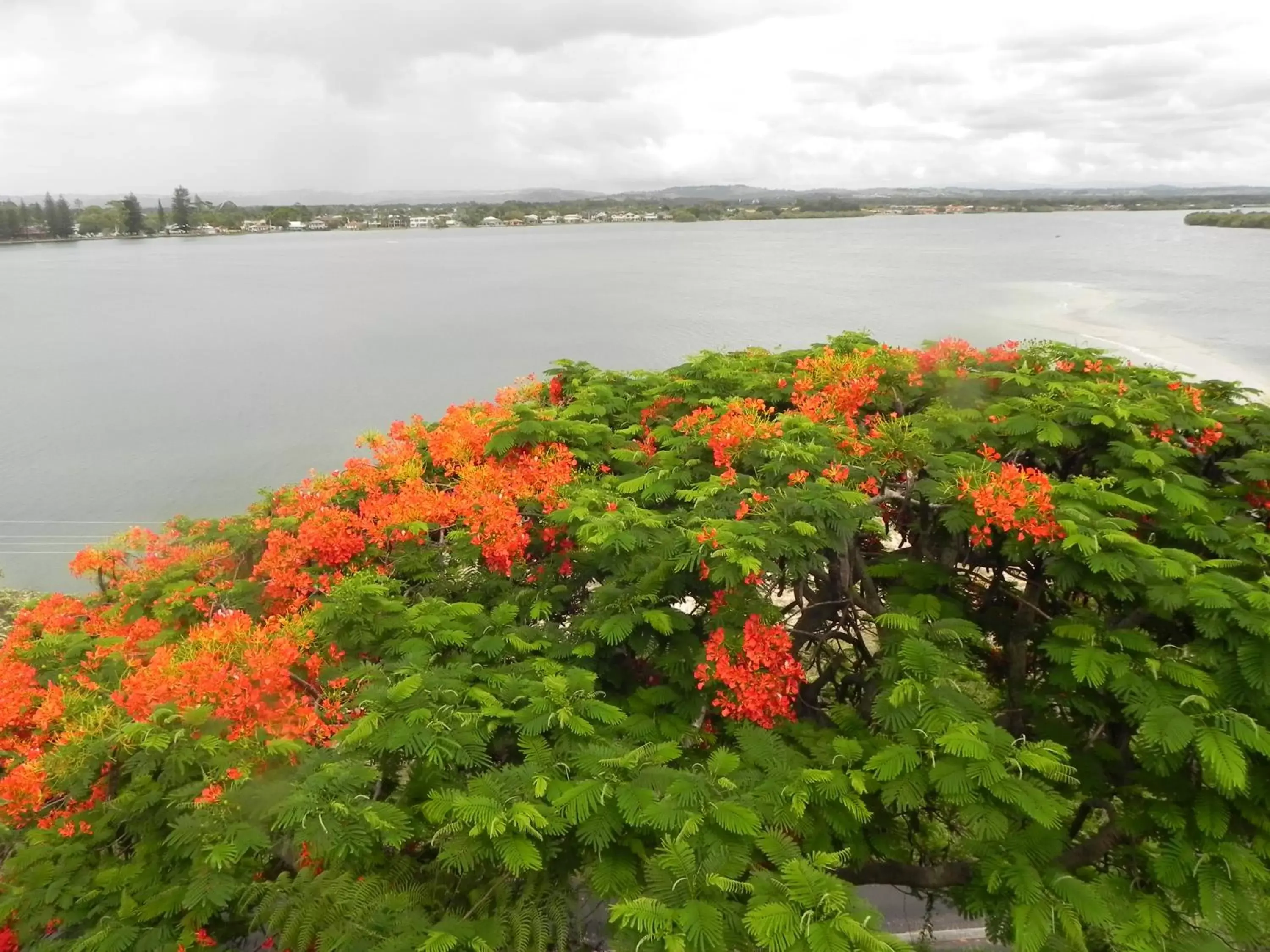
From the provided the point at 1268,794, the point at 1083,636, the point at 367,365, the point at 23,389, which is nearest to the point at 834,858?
the point at 1083,636

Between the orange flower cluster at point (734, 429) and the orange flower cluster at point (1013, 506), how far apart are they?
1.49 m

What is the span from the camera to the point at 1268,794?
4.15m

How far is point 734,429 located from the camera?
5.75 metres

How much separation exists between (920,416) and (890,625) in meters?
2.31

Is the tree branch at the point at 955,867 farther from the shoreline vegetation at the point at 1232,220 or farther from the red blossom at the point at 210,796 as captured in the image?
the shoreline vegetation at the point at 1232,220

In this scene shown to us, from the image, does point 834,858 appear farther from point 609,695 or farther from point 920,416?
point 920,416

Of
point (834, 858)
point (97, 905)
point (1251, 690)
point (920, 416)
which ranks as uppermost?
point (920, 416)

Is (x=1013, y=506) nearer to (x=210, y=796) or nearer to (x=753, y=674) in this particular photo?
(x=753, y=674)

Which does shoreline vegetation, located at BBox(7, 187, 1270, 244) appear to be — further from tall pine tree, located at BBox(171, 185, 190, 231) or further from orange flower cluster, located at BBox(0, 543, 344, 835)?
orange flower cluster, located at BBox(0, 543, 344, 835)

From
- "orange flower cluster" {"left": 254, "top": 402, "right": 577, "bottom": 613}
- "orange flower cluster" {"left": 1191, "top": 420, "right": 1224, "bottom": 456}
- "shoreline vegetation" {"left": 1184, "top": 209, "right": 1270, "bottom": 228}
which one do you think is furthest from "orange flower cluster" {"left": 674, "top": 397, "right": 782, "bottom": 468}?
"shoreline vegetation" {"left": 1184, "top": 209, "right": 1270, "bottom": 228}

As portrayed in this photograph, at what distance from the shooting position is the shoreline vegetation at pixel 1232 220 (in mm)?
93438

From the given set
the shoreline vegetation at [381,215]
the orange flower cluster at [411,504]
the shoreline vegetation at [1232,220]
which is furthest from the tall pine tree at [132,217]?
the shoreline vegetation at [1232,220]

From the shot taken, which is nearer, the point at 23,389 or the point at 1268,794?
the point at 1268,794

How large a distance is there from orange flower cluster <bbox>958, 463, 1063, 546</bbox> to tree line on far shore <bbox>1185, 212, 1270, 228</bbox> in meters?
118
